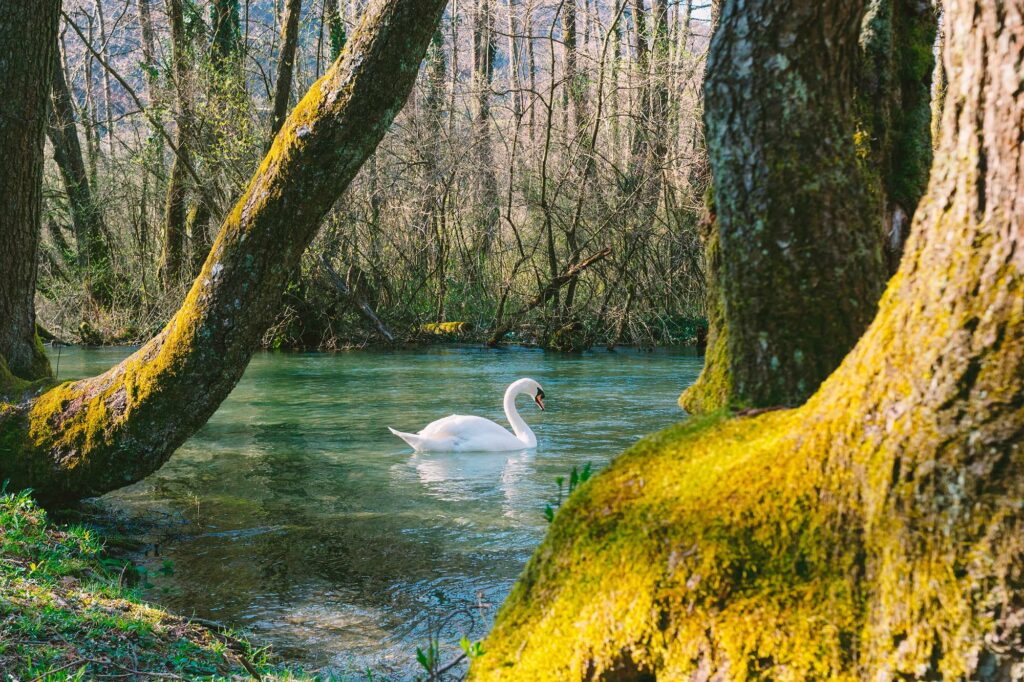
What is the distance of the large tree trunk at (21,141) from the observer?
7406 millimetres

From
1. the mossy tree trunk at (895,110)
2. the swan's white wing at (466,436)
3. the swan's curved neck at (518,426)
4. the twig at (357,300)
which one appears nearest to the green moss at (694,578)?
the mossy tree trunk at (895,110)

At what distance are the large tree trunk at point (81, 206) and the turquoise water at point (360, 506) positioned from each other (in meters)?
6.44

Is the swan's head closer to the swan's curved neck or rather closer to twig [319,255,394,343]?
the swan's curved neck

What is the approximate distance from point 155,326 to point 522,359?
A: 9.01 m

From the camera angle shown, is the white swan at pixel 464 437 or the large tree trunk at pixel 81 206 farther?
the large tree trunk at pixel 81 206

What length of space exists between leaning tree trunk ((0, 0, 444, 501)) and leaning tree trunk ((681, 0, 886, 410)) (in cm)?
316

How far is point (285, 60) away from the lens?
19203 mm

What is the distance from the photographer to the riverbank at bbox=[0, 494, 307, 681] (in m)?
4.16

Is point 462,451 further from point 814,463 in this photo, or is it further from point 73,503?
point 814,463

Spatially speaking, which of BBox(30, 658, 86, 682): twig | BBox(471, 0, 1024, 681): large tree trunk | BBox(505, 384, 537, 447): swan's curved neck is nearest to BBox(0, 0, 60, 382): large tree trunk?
BBox(30, 658, 86, 682): twig

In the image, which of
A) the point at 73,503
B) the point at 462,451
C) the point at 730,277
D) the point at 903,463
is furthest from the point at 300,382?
the point at 903,463

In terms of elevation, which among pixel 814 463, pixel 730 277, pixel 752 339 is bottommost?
pixel 814 463

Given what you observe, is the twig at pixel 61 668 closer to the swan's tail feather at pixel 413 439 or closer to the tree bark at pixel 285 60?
the swan's tail feather at pixel 413 439

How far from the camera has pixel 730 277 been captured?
12.1 feet
